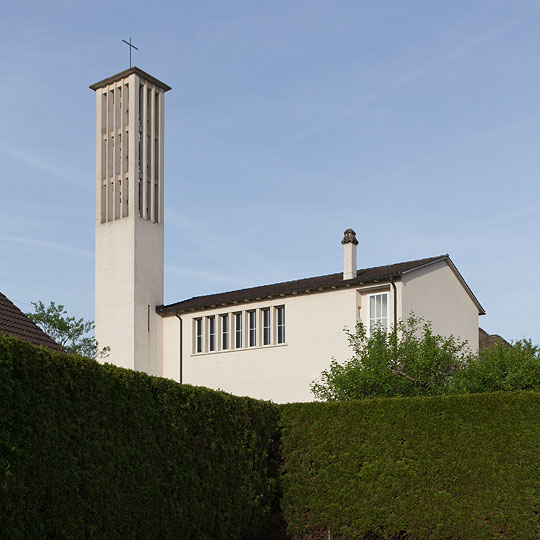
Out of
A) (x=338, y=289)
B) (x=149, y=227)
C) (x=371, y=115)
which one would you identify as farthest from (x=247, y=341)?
(x=371, y=115)

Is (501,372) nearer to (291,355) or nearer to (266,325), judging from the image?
(291,355)

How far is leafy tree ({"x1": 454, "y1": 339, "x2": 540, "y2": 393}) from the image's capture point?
23.1 meters

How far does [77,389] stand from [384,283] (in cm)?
1948

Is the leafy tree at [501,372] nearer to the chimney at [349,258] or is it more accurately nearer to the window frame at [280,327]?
the chimney at [349,258]

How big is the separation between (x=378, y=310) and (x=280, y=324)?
4.38 metres

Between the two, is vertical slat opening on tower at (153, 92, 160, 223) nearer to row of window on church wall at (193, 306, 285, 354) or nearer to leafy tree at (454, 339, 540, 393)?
row of window on church wall at (193, 306, 285, 354)

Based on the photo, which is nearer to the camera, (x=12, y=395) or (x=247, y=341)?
(x=12, y=395)

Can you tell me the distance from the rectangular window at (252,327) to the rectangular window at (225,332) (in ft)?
3.80

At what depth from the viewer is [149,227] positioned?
37281mm

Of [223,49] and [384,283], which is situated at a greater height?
[223,49]

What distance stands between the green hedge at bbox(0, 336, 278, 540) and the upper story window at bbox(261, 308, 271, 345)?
14711 mm

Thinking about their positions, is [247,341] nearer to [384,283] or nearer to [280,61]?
[384,283]

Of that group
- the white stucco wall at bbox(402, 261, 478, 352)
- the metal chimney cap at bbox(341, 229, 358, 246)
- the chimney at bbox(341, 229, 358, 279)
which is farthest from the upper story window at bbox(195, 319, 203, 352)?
the white stucco wall at bbox(402, 261, 478, 352)

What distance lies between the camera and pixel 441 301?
32.9 metres
